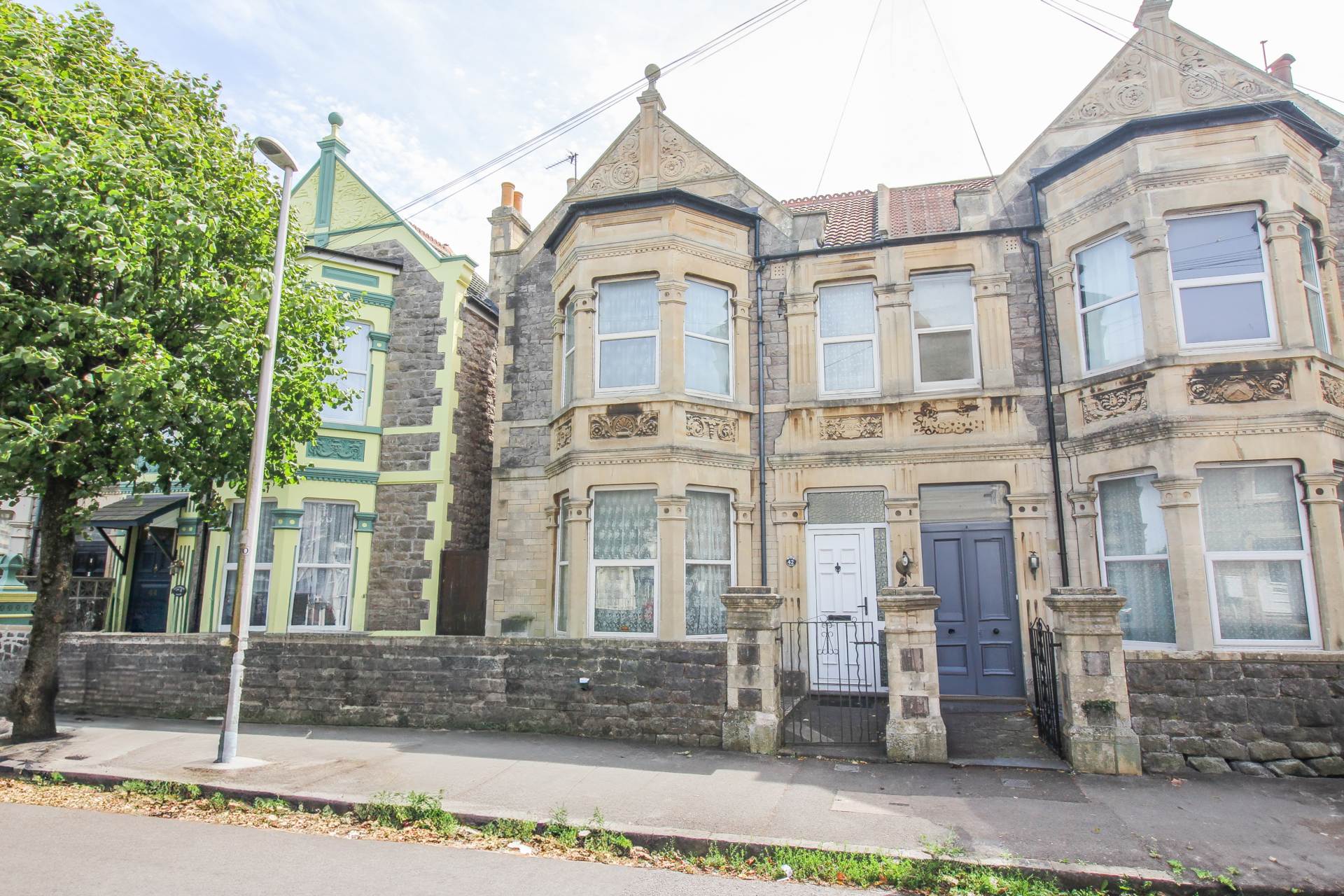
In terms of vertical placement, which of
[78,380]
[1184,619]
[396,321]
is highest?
[396,321]

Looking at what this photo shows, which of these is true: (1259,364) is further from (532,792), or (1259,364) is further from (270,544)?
(270,544)

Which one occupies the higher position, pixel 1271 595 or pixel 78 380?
pixel 78 380

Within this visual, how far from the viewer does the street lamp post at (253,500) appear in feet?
27.0

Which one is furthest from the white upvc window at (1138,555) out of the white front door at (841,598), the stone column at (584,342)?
the stone column at (584,342)

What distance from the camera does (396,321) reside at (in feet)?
48.8

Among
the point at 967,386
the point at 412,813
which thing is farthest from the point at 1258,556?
the point at 412,813

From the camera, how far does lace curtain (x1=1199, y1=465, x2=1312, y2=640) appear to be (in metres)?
9.45

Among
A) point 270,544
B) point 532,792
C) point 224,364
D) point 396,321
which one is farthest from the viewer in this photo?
point 396,321

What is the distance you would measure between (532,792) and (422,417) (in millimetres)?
8896

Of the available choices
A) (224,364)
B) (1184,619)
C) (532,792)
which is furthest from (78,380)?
(1184,619)

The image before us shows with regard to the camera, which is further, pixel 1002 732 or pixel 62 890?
pixel 1002 732

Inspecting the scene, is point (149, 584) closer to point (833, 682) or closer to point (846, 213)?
point (833, 682)

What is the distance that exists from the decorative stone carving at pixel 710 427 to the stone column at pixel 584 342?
1714mm

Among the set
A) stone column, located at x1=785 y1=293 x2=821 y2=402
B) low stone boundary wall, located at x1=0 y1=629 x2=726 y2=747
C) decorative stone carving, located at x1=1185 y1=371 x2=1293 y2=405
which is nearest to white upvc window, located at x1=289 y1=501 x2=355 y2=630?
low stone boundary wall, located at x1=0 y1=629 x2=726 y2=747
